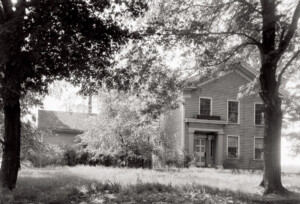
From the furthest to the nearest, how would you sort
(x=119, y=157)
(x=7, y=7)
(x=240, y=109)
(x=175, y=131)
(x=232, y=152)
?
(x=240, y=109), (x=232, y=152), (x=175, y=131), (x=119, y=157), (x=7, y=7)

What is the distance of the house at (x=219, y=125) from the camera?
2873 centimetres

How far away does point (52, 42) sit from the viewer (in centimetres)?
1006

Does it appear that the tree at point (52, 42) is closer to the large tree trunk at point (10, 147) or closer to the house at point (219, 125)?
the large tree trunk at point (10, 147)

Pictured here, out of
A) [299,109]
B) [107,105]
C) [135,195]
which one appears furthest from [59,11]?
[299,109]

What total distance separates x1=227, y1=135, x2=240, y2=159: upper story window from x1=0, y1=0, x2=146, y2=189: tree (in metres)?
20.1

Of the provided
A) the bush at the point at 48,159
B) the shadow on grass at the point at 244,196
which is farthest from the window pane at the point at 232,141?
the shadow on grass at the point at 244,196

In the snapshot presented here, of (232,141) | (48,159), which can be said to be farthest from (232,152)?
(48,159)

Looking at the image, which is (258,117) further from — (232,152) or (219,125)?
(219,125)

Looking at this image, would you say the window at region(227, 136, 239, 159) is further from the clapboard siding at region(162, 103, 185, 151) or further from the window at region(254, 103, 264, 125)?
the clapboard siding at region(162, 103, 185, 151)

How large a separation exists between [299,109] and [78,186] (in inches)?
639

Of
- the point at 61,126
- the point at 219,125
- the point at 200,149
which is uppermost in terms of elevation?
the point at 219,125

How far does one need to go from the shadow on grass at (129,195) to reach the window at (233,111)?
17.9 meters

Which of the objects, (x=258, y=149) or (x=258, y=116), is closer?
(x=258, y=149)

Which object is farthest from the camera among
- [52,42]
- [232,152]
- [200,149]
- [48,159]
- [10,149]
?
[232,152]
